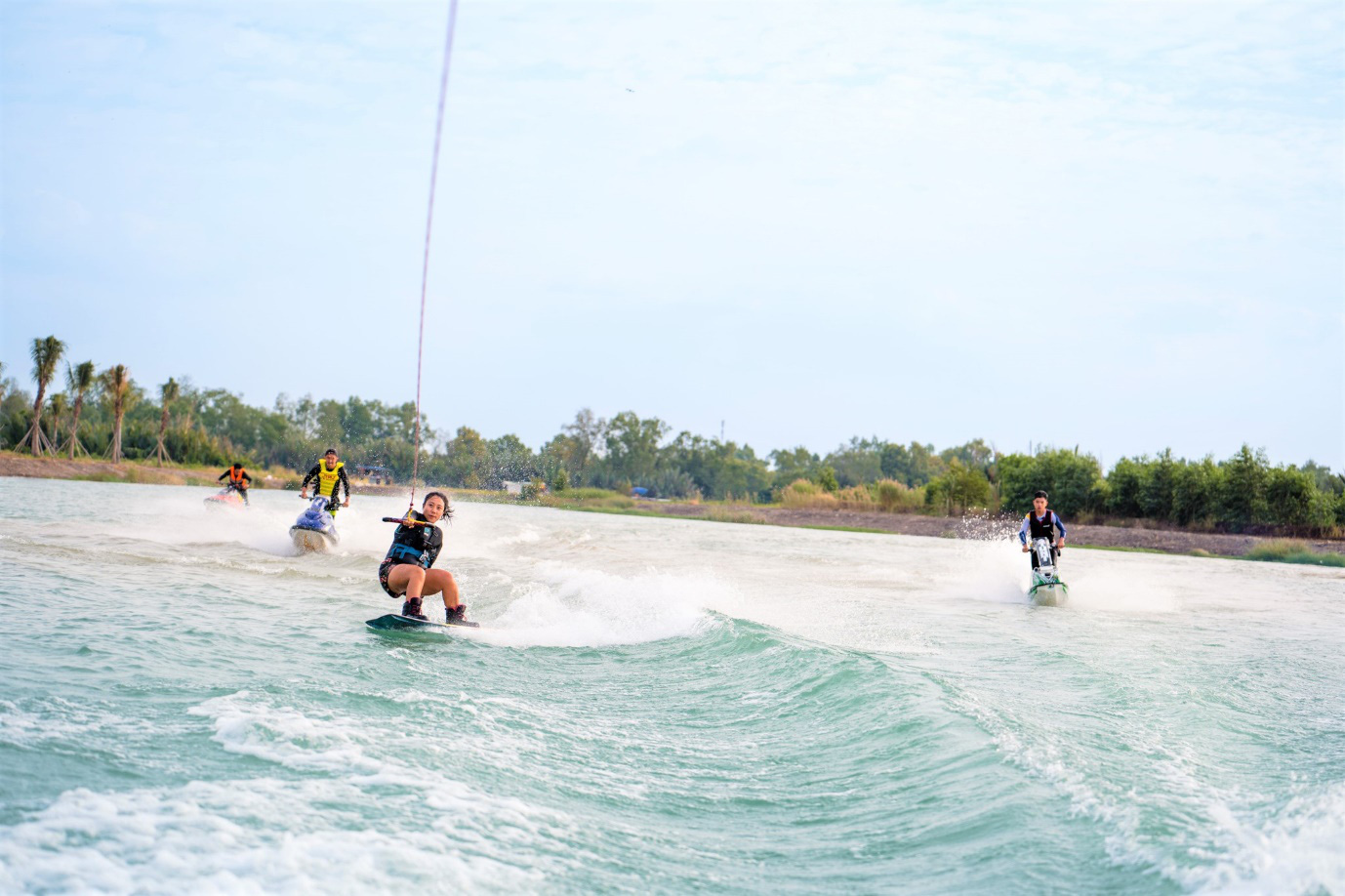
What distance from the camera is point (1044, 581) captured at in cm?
1538

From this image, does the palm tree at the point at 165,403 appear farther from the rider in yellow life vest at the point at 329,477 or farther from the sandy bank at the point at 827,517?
the rider in yellow life vest at the point at 329,477

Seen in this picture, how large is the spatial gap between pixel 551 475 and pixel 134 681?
3053 cm

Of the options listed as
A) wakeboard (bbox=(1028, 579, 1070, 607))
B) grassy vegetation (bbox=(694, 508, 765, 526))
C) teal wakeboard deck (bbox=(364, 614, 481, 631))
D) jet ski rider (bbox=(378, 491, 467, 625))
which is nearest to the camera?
teal wakeboard deck (bbox=(364, 614, 481, 631))

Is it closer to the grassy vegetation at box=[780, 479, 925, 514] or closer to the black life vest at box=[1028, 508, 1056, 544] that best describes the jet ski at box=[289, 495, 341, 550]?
the black life vest at box=[1028, 508, 1056, 544]

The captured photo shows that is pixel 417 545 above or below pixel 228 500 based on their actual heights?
above

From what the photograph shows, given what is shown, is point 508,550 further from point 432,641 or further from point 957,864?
point 957,864

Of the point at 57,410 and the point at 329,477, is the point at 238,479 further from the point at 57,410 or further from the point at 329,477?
the point at 57,410

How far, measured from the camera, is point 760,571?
20.1 m

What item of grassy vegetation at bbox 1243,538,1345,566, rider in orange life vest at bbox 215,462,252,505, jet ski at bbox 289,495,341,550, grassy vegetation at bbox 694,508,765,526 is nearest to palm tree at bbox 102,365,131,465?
grassy vegetation at bbox 694,508,765,526

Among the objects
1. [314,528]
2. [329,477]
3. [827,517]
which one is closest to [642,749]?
[329,477]

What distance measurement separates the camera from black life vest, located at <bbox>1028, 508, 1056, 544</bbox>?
50.8 ft

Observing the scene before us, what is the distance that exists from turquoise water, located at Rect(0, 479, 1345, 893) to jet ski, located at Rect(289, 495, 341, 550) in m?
4.70

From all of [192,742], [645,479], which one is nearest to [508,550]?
[192,742]

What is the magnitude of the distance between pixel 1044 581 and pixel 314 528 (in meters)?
12.0
